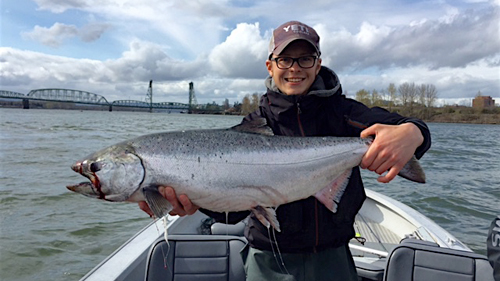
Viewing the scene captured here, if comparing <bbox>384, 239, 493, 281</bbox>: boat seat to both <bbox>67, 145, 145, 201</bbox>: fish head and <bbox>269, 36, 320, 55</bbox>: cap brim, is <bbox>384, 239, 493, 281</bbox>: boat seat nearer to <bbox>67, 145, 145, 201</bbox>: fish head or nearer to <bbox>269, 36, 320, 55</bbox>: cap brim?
<bbox>269, 36, 320, 55</bbox>: cap brim

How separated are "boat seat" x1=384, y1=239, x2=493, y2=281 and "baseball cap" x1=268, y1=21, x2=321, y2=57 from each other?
7.56 feet

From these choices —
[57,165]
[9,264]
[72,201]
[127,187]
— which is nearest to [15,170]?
[57,165]

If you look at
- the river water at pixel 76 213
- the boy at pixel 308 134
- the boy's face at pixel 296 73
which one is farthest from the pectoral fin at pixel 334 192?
the river water at pixel 76 213

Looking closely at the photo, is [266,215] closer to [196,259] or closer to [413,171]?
[413,171]

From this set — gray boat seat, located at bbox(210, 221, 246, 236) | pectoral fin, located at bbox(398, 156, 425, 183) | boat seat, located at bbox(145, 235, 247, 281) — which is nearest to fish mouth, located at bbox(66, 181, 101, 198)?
boat seat, located at bbox(145, 235, 247, 281)

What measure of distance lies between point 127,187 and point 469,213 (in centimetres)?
1377

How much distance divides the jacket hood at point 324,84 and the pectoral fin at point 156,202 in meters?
1.25

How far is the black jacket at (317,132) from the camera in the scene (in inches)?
108

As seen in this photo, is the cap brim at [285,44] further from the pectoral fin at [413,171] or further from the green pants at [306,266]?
the green pants at [306,266]

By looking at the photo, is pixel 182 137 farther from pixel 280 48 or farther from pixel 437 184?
pixel 437 184

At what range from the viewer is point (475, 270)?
142 inches

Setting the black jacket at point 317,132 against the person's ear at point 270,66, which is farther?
the person's ear at point 270,66

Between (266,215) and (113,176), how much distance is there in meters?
1.13

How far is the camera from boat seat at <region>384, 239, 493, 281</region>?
142 inches
